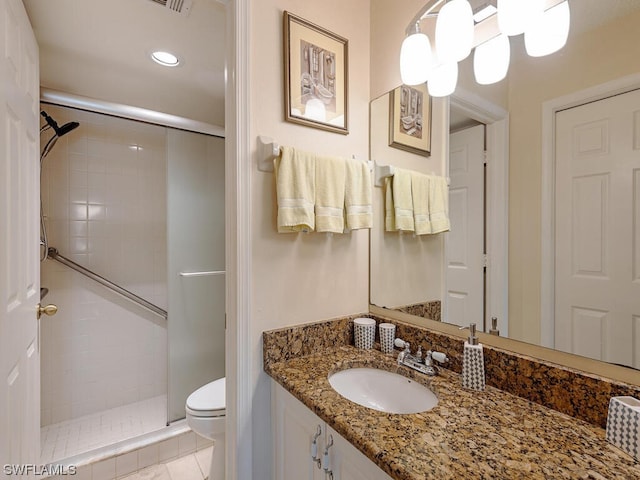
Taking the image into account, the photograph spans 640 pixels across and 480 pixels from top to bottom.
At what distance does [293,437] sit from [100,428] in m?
1.91

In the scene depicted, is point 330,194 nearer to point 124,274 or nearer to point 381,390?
point 381,390

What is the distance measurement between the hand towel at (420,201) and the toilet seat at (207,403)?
1263mm

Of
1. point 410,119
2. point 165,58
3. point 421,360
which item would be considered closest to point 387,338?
point 421,360

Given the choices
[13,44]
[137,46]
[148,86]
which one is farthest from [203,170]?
[13,44]

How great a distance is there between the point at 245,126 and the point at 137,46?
943 millimetres

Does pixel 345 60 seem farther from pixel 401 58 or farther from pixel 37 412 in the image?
pixel 37 412

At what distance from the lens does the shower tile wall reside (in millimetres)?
2193

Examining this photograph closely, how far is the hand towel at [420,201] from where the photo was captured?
1250 mm

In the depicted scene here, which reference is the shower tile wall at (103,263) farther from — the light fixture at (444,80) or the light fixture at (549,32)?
the light fixture at (549,32)

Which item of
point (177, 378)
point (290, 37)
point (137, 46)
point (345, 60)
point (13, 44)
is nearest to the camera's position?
point (13, 44)

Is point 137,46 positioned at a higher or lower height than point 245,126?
higher

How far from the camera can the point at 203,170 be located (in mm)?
2236

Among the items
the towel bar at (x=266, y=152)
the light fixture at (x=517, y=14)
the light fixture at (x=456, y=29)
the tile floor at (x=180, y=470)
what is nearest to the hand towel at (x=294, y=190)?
the towel bar at (x=266, y=152)

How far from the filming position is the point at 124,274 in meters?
2.43
